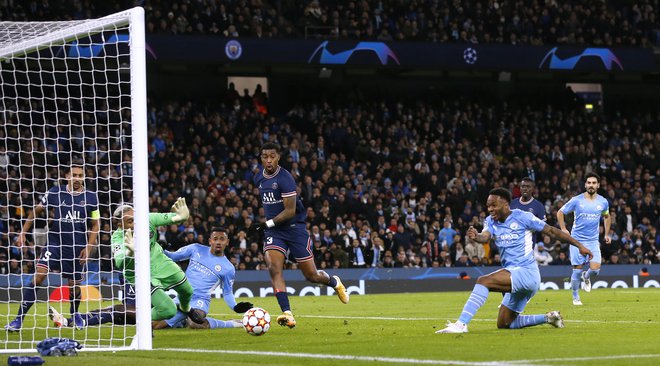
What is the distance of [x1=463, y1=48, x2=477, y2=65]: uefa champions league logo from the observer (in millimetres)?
38781

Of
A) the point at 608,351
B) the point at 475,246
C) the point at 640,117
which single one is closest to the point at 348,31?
the point at 475,246

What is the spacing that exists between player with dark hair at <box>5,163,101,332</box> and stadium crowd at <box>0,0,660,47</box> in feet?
62.0

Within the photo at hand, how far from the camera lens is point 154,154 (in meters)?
32.2

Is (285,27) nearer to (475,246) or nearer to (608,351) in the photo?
(475,246)

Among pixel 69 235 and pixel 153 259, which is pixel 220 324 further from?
pixel 69 235

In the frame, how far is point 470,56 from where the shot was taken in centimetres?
3884

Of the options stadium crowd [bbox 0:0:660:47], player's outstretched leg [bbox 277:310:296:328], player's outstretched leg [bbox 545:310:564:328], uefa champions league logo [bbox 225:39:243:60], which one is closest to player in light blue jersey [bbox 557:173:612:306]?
player's outstretched leg [bbox 545:310:564:328]

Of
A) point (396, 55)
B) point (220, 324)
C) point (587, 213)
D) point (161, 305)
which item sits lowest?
point (220, 324)

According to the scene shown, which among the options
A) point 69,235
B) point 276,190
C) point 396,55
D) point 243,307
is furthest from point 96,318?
point 396,55

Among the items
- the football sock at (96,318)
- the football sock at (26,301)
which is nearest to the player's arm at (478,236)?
the football sock at (96,318)

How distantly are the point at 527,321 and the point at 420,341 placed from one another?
209 cm

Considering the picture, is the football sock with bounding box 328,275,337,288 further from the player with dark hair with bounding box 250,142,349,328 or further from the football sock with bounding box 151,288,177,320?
the football sock with bounding box 151,288,177,320

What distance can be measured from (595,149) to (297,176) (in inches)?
517

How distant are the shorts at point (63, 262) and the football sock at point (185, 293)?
1.53 m
